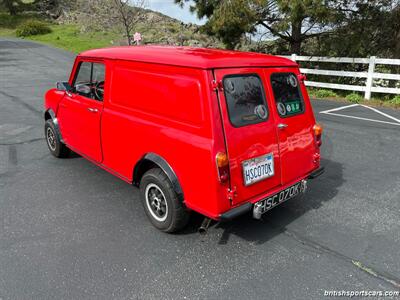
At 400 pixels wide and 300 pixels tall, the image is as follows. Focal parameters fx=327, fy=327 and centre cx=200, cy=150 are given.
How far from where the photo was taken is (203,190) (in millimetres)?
2881

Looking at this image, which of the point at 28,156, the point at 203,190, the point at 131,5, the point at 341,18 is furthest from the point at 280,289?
the point at 131,5

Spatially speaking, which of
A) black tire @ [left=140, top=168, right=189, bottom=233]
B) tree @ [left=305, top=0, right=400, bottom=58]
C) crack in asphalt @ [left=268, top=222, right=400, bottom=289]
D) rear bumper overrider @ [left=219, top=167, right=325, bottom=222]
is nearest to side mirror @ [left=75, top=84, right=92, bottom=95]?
black tire @ [left=140, top=168, right=189, bottom=233]

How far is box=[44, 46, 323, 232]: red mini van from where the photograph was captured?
9.37ft

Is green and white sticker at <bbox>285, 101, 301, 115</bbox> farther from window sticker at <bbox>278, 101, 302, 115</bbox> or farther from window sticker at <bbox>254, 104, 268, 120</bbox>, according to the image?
window sticker at <bbox>254, 104, 268, 120</bbox>

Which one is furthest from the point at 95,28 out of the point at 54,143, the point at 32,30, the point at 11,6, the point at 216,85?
the point at 216,85

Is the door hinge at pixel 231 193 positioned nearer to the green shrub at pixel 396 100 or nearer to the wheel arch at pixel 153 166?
the wheel arch at pixel 153 166

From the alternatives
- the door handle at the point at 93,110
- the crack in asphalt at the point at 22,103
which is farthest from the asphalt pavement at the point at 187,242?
the crack in asphalt at the point at 22,103

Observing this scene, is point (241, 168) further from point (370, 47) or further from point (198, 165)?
point (370, 47)

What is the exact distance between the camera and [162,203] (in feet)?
11.4

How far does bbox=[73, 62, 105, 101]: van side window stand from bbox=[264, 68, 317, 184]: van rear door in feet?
7.02

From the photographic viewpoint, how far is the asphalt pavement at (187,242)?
2.74 metres

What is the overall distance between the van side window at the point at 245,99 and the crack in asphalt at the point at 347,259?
1279 millimetres

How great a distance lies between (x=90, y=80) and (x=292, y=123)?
2.79 m

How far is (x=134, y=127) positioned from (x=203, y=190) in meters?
1.15
